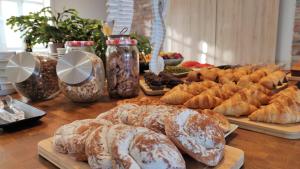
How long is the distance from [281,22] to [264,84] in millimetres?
2465

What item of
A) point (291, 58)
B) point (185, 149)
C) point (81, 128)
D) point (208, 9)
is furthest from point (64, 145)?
point (208, 9)

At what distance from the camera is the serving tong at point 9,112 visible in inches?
27.5

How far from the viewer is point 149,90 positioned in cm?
107

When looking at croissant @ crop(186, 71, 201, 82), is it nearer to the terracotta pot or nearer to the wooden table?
the wooden table

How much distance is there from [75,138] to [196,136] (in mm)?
228

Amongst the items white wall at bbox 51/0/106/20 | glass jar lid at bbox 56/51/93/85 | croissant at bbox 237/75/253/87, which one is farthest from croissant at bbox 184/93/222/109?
white wall at bbox 51/0/106/20

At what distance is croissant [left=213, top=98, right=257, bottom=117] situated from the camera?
72 cm

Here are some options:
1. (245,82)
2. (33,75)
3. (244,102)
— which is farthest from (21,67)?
(245,82)

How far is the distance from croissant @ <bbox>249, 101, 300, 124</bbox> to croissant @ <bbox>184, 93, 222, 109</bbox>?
0.13 metres

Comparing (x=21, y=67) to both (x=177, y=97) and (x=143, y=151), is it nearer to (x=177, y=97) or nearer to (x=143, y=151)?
(x=177, y=97)

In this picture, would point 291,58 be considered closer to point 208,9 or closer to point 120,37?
point 208,9

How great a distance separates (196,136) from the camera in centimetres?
41

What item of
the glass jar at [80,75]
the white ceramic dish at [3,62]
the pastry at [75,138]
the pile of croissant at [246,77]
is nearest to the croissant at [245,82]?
the pile of croissant at [246,77]

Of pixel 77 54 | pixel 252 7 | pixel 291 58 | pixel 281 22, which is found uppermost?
pixel 252 7
